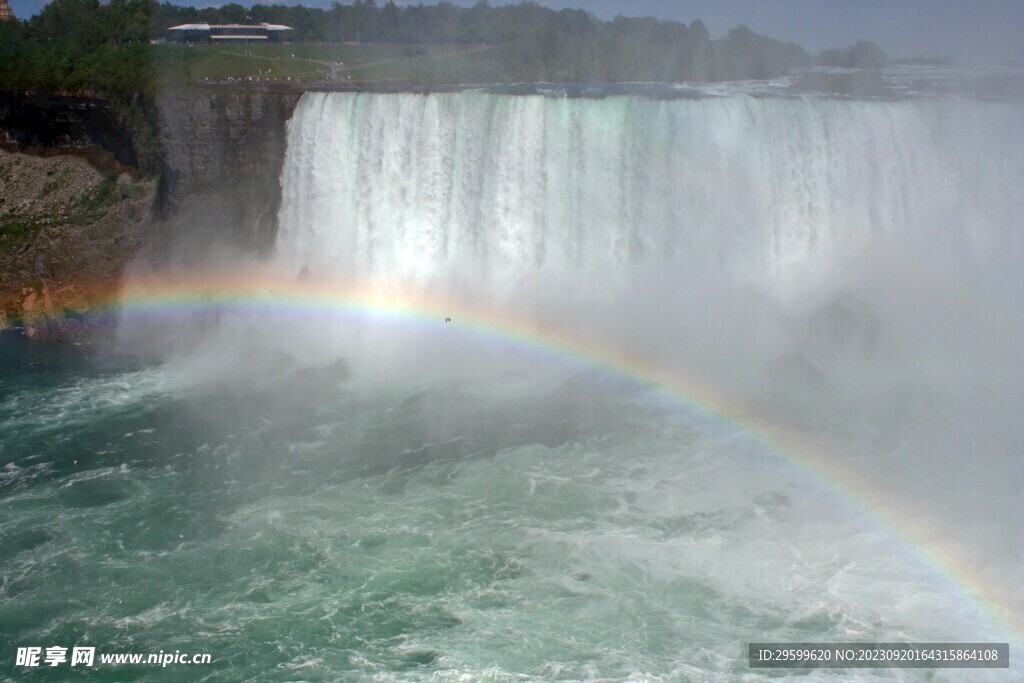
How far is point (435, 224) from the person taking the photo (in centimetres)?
1880

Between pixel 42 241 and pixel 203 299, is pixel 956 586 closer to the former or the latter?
pixel 203 299

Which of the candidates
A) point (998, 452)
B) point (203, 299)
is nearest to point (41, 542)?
point (203, 299)

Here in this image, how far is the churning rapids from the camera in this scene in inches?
378

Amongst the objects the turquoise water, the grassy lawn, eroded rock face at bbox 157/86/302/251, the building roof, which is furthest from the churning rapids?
the building roof

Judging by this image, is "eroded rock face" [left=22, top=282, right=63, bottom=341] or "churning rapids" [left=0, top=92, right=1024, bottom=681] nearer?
"churning rapids" [left=0, top=92, right=1024, bottom=681]

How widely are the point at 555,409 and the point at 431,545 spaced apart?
4636mm

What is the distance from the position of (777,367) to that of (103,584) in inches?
428

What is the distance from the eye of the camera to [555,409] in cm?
1506

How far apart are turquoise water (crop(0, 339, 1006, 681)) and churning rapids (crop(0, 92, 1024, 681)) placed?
0.05 metres

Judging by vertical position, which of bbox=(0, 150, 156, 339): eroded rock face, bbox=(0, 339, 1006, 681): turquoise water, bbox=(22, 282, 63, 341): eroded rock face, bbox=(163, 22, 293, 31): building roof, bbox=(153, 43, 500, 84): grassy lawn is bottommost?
bbox=(0, 339, 1006, 681): turquoise water

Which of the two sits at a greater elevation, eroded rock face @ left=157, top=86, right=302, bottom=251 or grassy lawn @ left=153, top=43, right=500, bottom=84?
grassy lawn @ left=153, top=43, right=500, bottom=84

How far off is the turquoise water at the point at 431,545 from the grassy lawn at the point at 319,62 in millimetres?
11935

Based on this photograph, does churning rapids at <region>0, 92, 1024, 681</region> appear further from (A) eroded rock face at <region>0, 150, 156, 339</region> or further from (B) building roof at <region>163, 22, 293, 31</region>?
(B) building roof at <region>163, 22, 293, 31</region>

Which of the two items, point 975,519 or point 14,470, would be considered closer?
point 975,519
